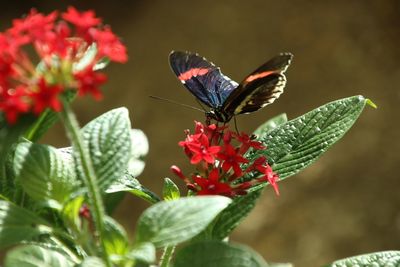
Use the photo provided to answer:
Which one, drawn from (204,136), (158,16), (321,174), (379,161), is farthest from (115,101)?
(204,136)

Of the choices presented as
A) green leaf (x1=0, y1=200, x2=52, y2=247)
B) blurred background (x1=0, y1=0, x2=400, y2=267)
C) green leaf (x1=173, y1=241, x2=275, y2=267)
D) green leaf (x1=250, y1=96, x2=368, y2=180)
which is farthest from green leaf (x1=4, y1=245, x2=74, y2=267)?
blurred background (x1=0, y1=0, x2=400, y2=267)

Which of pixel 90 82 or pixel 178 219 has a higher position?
pixel 90 82

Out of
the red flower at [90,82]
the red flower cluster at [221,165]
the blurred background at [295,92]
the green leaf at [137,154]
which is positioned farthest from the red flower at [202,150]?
the blurred background at [295,92]

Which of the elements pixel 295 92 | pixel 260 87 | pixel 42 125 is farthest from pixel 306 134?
pixel 295 92

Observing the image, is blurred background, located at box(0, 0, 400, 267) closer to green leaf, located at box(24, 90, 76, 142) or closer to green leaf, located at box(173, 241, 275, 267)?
green leaf, located at box(24, 90, 76, 142)

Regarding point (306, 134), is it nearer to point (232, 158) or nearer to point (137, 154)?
point (232, 158)

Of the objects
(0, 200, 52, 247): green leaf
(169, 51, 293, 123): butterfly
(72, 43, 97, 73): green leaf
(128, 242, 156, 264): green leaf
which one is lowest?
(128, 242, 156, 264): green leaf
